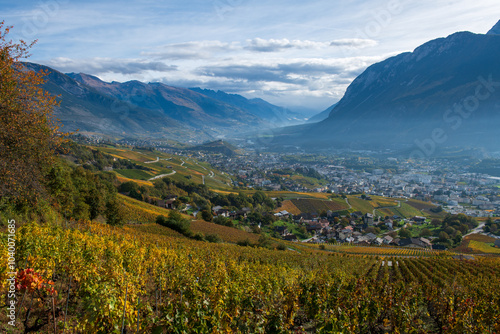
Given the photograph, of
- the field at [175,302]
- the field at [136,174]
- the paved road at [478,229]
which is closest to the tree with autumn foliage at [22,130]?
the field at [175,302]

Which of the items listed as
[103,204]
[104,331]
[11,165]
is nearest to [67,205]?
[103,204]

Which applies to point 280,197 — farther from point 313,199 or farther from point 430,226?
point 430,226

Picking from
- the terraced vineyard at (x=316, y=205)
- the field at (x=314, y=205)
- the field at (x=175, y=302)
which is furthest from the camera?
the terraced vineyard at (x=316, y=205)

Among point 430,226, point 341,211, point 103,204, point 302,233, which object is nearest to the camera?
point 103,204

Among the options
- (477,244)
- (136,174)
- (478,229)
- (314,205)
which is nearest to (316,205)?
(314,205)

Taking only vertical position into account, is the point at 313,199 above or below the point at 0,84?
below

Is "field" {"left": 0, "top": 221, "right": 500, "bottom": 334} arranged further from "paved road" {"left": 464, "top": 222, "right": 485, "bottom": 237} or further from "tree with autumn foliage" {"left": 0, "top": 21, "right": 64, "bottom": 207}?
"paved road" {"left": 464, "top": 222, "right": 485, "bottom": 237}

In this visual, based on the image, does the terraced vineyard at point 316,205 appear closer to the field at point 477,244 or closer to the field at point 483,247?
the field at point 477,244

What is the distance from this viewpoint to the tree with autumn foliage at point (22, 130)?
1440 centimetres

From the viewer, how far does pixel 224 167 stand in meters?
184

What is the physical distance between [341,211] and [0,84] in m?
95.7

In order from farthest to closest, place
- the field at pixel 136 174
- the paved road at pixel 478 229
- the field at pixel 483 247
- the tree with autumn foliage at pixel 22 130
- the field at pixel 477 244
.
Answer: the field at pixel 136 174 → the paved road at pixel 478 229 → the field at pixel 477 244 → the field at pixel 483 247 → the tree with autumn foliage at pixel 22 130

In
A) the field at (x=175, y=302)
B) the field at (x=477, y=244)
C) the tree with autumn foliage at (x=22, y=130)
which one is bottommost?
the field at (x=477, y=244)

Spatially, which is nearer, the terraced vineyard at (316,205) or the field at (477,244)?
the field at (477,244)
